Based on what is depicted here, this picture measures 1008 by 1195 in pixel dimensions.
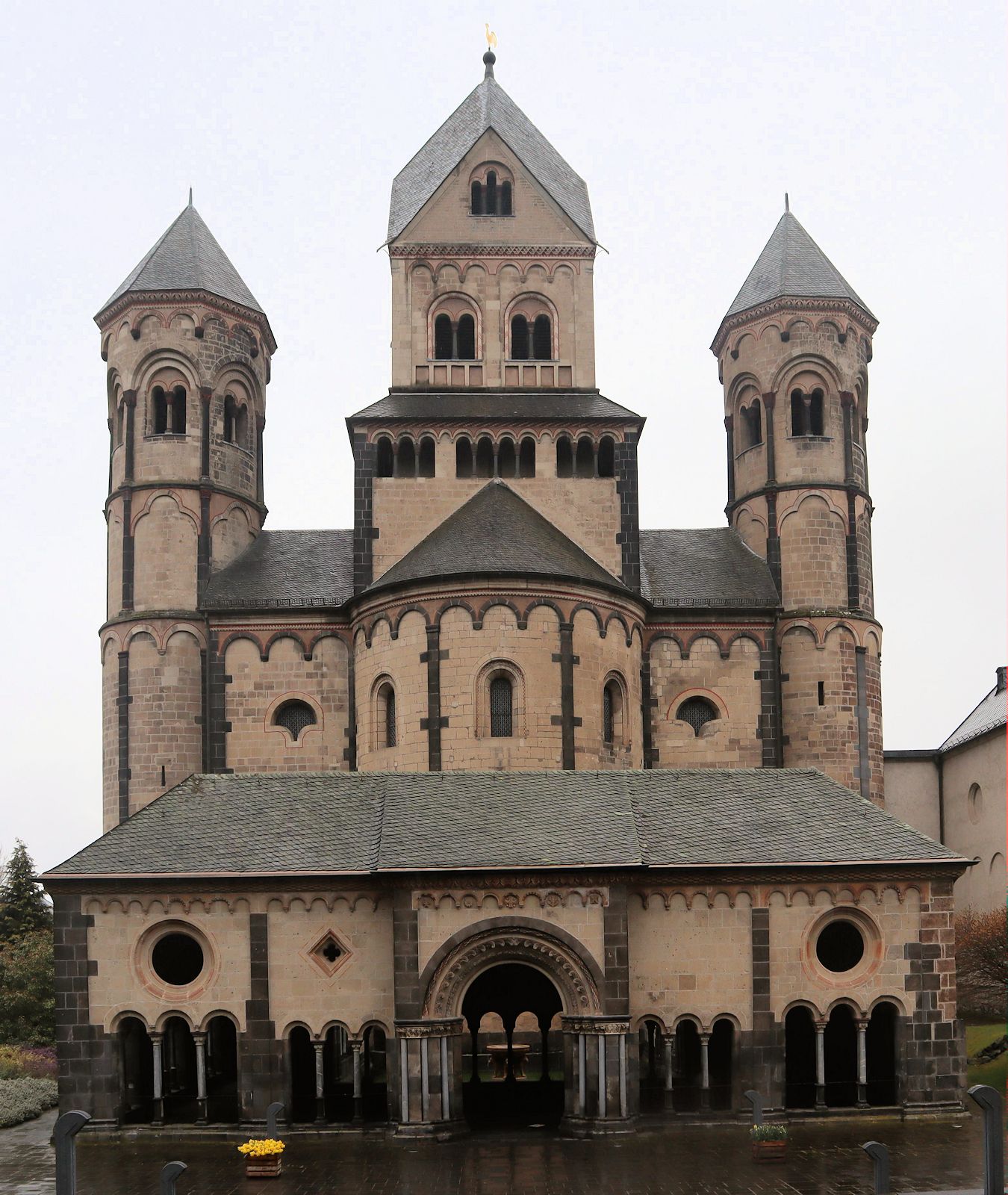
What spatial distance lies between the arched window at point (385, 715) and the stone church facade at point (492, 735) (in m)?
0.22

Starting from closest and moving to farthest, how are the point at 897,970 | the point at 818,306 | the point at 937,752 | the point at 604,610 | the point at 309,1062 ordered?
1. the point at 897,970
2. the point at 309,1062
3. the point at 604,610
4. the point at 818,306
5. the point at 937,752

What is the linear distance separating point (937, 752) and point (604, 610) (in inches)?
947

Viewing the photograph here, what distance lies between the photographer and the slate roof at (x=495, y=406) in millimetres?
50094

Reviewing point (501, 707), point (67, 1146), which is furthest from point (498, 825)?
point (67, 1146)

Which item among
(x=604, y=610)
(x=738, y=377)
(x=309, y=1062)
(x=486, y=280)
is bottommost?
(x=309, y=1062)

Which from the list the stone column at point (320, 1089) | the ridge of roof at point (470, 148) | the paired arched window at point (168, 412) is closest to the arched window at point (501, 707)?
the stone column at point (320, 1089)

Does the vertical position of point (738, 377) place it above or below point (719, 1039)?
above

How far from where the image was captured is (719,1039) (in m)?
39.7

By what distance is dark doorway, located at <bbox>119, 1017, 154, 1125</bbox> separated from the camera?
111 feet

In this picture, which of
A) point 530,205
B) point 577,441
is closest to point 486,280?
point 530,205

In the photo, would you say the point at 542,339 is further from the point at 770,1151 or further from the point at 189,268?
the point at 770,1151

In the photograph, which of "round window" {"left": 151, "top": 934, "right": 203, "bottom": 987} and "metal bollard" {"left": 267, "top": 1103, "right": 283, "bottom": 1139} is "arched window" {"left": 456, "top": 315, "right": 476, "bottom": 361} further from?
"metal bollard" {"left": 267, "top": 1103, "right": 283, "bottom": 1139}

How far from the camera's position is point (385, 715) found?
47.1 metres

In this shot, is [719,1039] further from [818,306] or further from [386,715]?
[818,306]
